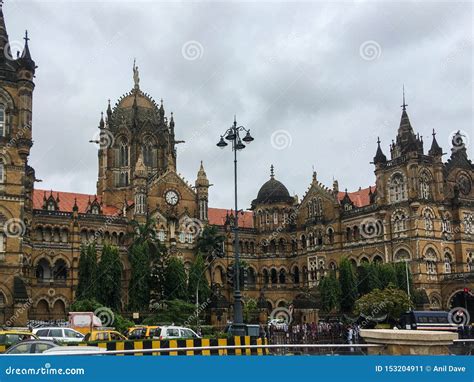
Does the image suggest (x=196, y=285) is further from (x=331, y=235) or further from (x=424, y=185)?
(x=424, y=185)

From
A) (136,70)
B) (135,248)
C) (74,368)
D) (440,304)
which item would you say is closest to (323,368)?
(74,368)

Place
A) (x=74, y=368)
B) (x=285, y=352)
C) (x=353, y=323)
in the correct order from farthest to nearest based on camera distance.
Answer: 1. (x=353, y=323)
2. (x=285, y=352)
3. (x=74, y=368)

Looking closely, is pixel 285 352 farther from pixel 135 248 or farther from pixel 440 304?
pixel 440 304

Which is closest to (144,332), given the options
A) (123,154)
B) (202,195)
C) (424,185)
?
(424,185)

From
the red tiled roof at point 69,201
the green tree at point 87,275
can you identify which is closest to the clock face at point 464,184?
the red tiled roof at point 69,201

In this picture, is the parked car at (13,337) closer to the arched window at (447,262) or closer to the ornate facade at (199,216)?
the ornate facade at (199,216)

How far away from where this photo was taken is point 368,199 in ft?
230

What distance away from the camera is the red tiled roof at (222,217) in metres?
76.9

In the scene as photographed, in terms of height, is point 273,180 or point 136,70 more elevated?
point 136,70

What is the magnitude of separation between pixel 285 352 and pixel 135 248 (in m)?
46.2

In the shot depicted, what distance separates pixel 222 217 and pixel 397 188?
25269 mm

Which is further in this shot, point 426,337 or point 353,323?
point 353,323

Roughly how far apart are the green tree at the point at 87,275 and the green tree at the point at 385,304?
22200 mm

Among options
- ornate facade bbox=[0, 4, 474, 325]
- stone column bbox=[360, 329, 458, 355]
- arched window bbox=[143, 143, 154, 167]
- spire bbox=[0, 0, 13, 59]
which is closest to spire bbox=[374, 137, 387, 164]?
ornate facade bbox=[0, 4, 474, 325]
